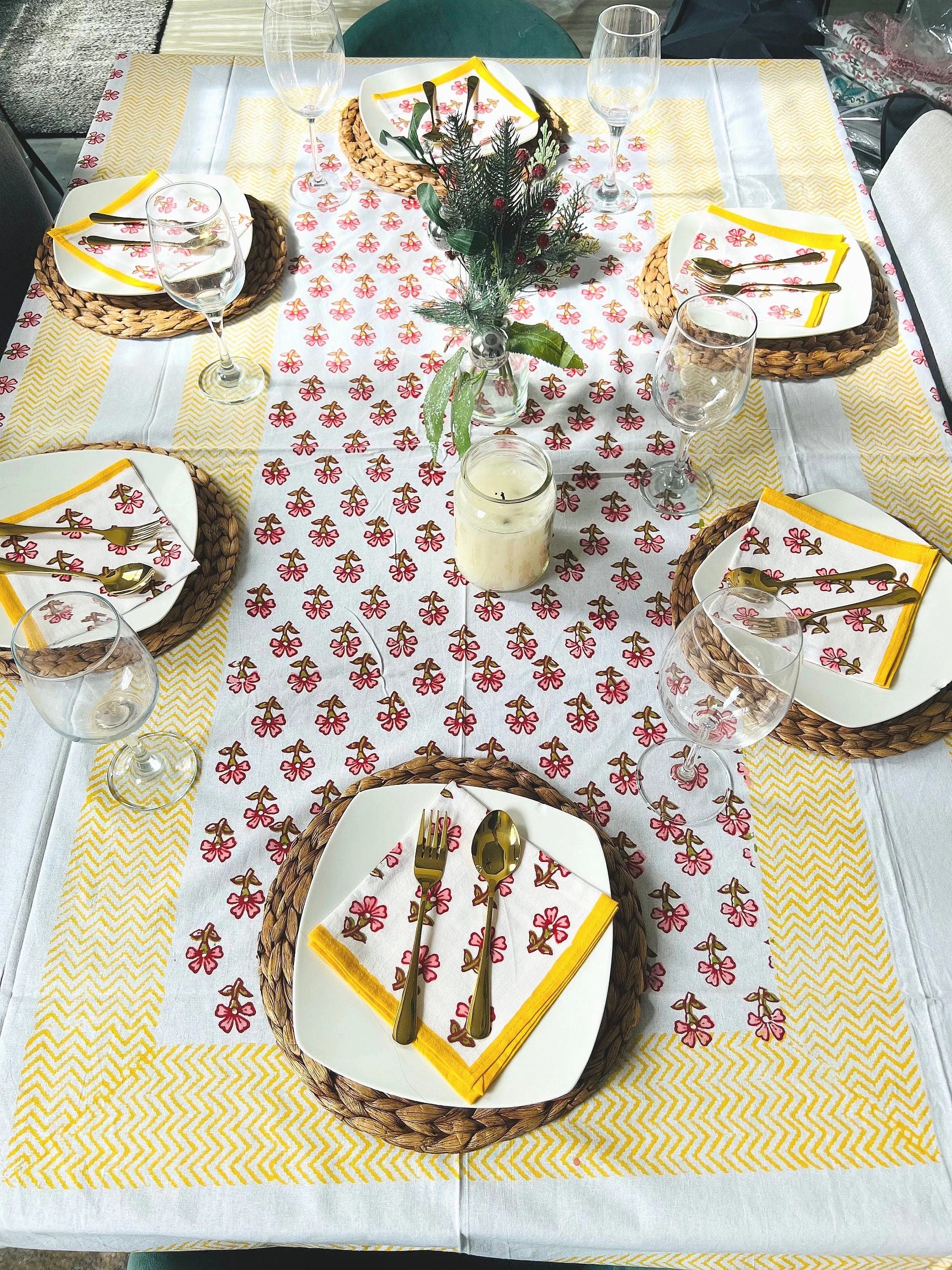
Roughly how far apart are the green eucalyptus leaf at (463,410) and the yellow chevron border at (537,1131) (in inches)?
19.2

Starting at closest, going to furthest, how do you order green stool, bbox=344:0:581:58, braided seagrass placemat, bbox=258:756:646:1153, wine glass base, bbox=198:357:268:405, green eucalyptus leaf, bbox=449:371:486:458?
braided seagrass placemat, bbox=258:756:646:1153, green eucalyptus leaf, bbox=449:371:486:458, wine glass base, bbox=198:357:268:405, green stool, bbox=344:0:581:58

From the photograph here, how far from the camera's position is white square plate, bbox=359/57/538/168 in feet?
4.40

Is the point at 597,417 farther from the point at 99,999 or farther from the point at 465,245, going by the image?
the point at 99,999

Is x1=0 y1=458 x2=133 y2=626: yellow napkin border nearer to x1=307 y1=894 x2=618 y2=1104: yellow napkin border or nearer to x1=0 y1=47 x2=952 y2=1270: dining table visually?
x1=0 y1=47 x2=952 y2=1270: dining table

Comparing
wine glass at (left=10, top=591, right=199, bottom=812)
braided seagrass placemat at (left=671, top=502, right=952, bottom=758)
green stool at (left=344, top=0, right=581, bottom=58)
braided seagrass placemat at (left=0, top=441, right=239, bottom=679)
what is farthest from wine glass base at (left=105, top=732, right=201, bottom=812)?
green stool at (left=344, top=0, right=581, bottom=58)

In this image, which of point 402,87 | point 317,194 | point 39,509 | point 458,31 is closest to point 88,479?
point 39,509

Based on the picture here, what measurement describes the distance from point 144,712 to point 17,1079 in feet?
0.98

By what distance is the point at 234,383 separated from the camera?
1.15m

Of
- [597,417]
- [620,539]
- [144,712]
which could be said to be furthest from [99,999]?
[597,417]

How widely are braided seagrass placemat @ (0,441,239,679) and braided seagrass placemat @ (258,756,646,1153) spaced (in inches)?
10.1

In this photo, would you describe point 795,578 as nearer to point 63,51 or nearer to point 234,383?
point 234,383

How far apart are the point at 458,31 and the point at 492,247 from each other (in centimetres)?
111

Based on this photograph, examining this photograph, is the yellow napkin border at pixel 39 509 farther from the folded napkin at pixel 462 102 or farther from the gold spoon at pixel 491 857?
the folded napkin at pixel 462 102

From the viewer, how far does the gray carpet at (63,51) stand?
308 centimetres
